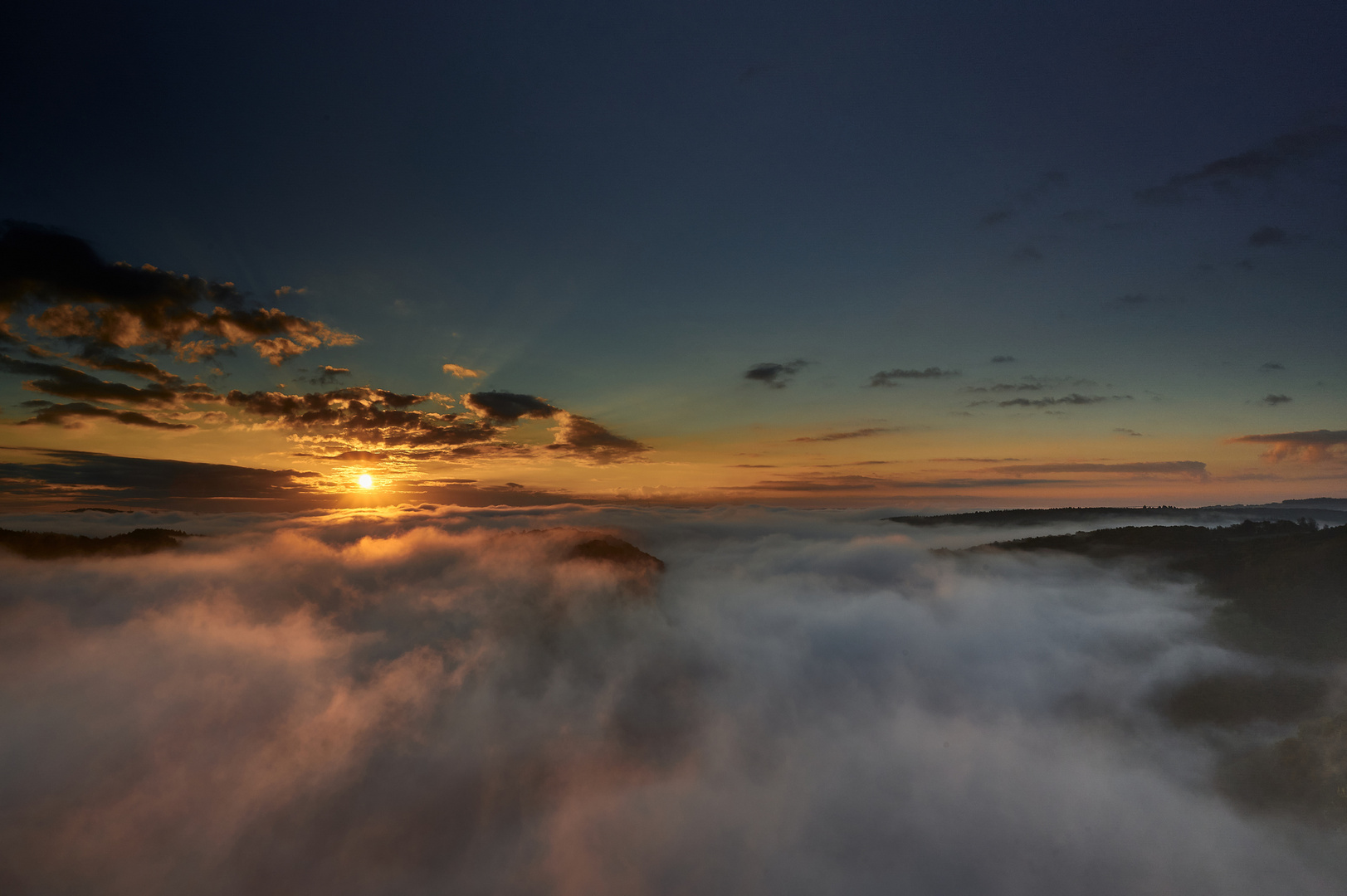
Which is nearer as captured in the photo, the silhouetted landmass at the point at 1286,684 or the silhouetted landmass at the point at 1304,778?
the silhouetted landmass at the point at 1304,778

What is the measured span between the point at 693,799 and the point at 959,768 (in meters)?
91.3

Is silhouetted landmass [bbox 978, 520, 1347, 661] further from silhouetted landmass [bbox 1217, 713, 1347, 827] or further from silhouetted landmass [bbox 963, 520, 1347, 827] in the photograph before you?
silhouetted landmass [bbox 1217, 713, 1347, 827]

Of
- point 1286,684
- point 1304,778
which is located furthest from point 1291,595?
point 1304,778

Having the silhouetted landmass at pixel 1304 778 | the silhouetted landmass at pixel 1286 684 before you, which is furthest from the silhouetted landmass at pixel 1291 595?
the silhouetted landmass at pixel 1304 778

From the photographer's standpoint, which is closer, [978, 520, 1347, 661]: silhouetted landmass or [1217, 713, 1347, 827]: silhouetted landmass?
[1217, 713, 1347, 827]: silhouetted landmass

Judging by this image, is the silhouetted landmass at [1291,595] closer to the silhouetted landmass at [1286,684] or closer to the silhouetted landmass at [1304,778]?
the silhouetted landmass at [1286,684]

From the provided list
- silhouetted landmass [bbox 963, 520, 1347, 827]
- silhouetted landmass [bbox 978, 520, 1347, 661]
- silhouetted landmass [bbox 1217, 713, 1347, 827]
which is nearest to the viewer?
silhouetted landmass [bbox 1217, 713, 1347, 827]

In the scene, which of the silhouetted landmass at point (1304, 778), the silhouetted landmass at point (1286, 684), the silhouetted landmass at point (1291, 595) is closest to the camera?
the silhouetted landmass at point (1304, 778)

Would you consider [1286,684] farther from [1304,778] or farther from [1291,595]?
[1304,778]

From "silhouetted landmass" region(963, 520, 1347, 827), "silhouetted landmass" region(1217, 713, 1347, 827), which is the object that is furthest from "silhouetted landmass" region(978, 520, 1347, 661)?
"silhouetted landmass" region(1217, 713, 1347, 827)

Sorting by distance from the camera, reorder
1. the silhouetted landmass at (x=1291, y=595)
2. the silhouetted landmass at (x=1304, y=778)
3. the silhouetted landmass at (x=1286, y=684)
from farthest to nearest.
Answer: the silhouetted landmass at (x=1291, y=595)
the silhouetted landmass at (x=1286, y=684)
the silhouetted landmass at (x=1304, y=778)

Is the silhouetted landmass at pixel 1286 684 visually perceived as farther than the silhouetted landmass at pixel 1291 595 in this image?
No

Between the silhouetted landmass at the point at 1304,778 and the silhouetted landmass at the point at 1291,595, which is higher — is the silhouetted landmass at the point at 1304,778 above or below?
below

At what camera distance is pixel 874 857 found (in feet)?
447
